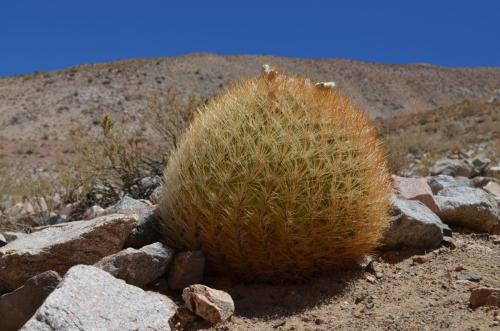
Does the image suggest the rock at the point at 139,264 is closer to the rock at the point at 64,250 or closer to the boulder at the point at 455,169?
the rock at the point at 64,250

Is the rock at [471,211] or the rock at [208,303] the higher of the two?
the rock at [471,211]

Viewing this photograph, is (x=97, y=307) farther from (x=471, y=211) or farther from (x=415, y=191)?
(x=471, y=211)

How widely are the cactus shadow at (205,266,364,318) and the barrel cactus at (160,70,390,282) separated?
71 mm

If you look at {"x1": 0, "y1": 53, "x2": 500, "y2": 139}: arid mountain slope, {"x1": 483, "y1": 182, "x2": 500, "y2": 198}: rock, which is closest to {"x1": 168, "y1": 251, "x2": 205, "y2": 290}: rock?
{"x1": 483, "y1": 182, "x2": 500, "y2": 198}: rock

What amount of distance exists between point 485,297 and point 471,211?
1.95 meters

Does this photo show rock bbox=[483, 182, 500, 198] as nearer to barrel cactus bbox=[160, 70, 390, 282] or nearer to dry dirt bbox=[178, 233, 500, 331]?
dry dirt bbox=[178, 233, 500, 331]

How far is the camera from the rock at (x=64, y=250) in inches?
147

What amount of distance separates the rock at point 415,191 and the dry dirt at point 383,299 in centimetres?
75

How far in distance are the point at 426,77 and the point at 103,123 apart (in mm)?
51970

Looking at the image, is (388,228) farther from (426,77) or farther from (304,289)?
(426,77)

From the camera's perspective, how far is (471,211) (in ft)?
17.1

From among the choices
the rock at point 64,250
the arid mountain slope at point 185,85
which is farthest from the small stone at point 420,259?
the arid mountain slope at point 185,85

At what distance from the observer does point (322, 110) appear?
12.5 ft

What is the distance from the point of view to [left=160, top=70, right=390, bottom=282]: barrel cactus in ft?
11.6
